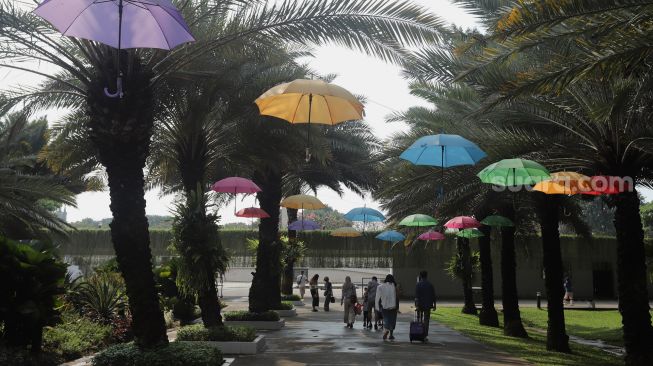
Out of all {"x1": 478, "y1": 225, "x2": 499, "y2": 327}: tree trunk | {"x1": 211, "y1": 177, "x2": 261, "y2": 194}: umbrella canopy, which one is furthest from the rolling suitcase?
{"x1": 478, "y1": 225, "x2": 499, "y2": 327}: tree trunk

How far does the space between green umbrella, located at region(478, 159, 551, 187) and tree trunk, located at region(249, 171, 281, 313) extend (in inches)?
338

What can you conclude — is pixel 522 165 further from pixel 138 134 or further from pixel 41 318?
pixel 41 318

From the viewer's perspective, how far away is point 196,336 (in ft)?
40.1

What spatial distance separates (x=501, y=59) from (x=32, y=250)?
7824 mm

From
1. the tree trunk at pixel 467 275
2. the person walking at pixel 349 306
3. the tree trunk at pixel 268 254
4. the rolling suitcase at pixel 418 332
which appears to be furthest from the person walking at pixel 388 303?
the tree trunk at pixel 467 275

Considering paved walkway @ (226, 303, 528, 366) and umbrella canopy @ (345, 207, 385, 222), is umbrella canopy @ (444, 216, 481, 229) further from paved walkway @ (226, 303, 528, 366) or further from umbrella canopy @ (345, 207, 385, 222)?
umbrella canopy @ (345, 207, 385, 222)

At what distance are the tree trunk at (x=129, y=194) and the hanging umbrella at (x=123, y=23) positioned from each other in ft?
5.00

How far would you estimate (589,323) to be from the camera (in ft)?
79.3

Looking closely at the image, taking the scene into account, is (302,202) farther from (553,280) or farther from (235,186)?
(553,280)

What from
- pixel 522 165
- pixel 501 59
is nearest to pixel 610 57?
pixel 501 59

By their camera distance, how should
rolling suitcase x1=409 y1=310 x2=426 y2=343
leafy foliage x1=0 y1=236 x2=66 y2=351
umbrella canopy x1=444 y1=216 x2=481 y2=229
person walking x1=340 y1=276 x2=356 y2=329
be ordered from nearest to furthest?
leafy foliage x1=0 y1=236 x2=66 y2=351, rolling suitcase x1=409 y1=310 x2=426 y2=343, umbrella canopy x1=444 y1=216 x2=481 y2=229, person walking x1=340 y1=276 x2=356 y2=329

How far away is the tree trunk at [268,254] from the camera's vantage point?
63.6 ft

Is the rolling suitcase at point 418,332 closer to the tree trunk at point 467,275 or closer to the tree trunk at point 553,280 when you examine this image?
the tree trunk at point 553,280

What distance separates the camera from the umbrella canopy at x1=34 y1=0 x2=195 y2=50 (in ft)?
25.6
